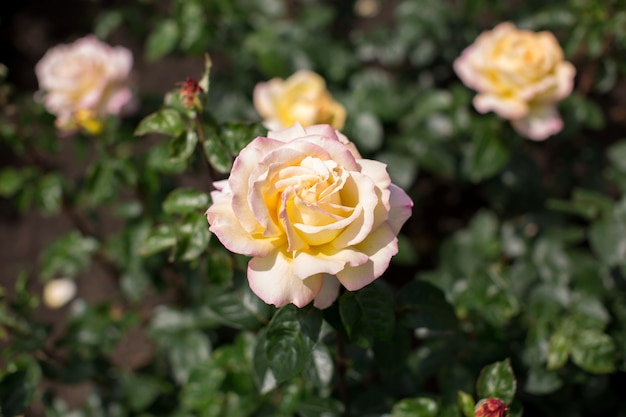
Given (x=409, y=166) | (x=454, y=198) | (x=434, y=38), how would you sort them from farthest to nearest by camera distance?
(x=454, y=198) → (x=434, y=38) → (x=409, y=166)

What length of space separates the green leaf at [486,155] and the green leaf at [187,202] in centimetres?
94

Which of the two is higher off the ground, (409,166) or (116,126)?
(116,126)

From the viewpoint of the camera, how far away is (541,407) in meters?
1.46

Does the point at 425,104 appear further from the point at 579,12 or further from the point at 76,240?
the point at 76,240

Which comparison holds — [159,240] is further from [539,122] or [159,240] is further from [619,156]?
[619,156]

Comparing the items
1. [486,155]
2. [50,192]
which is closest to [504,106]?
[486,155]

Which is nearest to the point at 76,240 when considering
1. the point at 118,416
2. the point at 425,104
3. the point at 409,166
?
the point at 118,416

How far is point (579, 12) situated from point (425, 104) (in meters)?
0.52

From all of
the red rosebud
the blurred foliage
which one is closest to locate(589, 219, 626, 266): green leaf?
the blurred foliage

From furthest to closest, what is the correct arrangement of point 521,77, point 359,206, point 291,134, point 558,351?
point 521,77 → point 558,351 → point 291,134 → point 359,206

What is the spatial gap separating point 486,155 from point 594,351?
68 centimetres

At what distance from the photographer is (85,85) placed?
157 centimetres

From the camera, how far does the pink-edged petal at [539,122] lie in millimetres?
1532

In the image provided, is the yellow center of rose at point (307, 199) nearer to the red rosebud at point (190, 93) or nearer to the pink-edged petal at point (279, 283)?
the pink-edged petal at point (279, 283)
